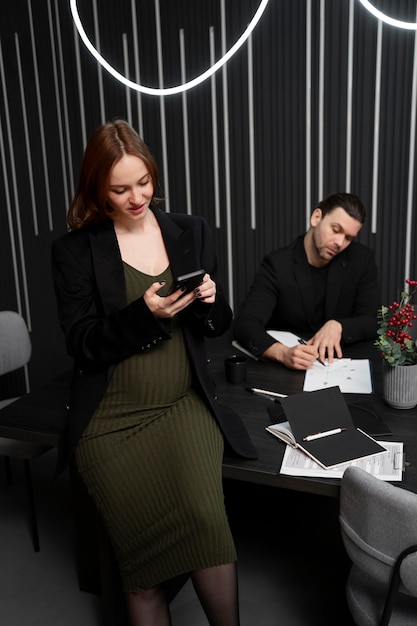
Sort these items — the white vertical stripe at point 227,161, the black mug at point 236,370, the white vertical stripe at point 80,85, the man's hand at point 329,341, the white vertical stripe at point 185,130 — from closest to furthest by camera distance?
1. the black mug at point 236,370
2. the man's hand at point 329,341
3. the white vertical stripe at point 227,161
4. the white vertical stripe at point 185,130
5. the white vertical stripe at point 80,85

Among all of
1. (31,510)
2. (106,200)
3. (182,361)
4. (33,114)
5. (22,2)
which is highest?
(22,2)

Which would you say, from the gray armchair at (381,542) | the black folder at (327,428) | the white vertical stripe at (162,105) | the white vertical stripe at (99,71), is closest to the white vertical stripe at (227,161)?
the white vertical stripe at (162,105)

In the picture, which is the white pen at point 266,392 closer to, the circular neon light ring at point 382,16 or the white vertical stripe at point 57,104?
the circular neon light ring at point 382,16

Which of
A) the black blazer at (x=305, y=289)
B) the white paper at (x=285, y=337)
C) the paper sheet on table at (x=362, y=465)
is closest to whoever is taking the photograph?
the paper sheet on table at (x=362, y=465)

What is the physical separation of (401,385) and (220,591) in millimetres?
746

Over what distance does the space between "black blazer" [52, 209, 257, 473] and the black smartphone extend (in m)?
0.11

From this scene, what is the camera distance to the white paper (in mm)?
2277

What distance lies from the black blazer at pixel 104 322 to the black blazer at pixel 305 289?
0.79 m

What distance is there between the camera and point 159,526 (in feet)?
5.16

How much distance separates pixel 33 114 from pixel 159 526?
2.95 m

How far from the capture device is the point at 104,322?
1.64 meters

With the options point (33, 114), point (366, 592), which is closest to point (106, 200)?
point (366, 592)

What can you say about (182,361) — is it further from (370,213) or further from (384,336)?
(370,213)

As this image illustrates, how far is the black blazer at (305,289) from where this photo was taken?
2580mm
